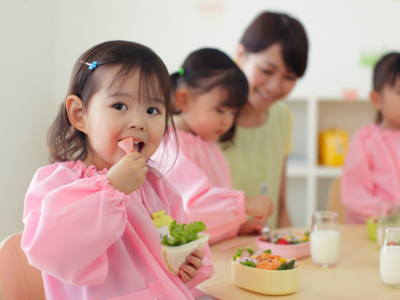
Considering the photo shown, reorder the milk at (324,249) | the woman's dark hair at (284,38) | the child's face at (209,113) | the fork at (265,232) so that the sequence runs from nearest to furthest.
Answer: the milk at (324,249), the fork at (265,232), the child's face at (209,113), the woman's dark hair at (284,38)

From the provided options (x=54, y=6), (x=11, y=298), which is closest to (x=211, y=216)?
(x=11, y=298)

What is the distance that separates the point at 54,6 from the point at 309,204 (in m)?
2.23

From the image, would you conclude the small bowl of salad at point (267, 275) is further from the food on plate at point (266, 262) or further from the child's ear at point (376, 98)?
the child's ear at point (376, 98)

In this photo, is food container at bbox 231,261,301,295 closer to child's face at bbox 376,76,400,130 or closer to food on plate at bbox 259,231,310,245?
food on plate at bbox 259,231,310,245

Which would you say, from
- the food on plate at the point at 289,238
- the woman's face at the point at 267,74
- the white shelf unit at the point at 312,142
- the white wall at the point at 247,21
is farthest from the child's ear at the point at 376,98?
the white wall at the point at 247,21

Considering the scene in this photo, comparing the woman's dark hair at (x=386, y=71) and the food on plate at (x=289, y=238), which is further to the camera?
the woman's dark hair at (x=386, y=71)

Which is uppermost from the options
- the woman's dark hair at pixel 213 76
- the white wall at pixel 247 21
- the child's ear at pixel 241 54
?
the white wall at pixel 247 21

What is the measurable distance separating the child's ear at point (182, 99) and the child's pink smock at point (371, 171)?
87 cm

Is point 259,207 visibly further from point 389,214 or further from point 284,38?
point 284,38

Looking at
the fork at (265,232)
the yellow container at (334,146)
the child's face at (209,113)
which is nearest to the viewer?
the fork at (265,232)

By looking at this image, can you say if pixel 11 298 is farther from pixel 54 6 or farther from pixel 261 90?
pixel 54 6

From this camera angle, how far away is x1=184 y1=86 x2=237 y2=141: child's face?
4.29 feet

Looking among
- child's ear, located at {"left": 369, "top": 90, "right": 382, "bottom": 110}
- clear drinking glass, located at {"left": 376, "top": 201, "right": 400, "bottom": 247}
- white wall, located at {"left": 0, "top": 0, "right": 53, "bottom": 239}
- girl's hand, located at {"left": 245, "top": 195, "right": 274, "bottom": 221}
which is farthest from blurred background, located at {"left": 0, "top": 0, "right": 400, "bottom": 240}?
girl's hand, located at {"left": 245, "top": 195, "right": 274, "bottom": 221}

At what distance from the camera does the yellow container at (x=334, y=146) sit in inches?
115
